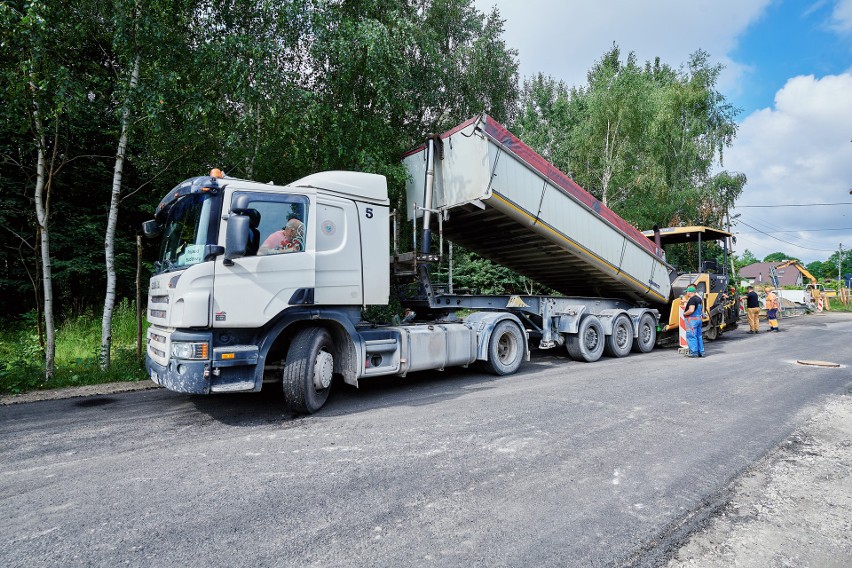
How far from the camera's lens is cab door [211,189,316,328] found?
466cm

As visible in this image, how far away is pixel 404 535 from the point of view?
8.51 feet

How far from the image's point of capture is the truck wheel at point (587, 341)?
8977 mm

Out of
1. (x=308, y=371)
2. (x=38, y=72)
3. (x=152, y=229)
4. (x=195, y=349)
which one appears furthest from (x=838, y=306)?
(x=38, y=72)

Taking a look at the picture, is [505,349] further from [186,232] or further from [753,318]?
[753,318]

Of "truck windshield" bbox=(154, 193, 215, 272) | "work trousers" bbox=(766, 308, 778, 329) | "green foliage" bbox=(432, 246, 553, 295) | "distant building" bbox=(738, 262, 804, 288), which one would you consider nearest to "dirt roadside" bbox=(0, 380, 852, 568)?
"truck windshield" bbox=(154, 193, 215, 272)

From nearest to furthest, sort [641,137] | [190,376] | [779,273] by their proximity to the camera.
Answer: [190,376] < [641,137] < [779,273]

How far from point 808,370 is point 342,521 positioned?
8895mm

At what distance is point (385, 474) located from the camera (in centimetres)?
345

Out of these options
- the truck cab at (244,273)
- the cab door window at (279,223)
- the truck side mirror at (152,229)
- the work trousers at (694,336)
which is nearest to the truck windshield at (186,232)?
the truck cab at (244,273)

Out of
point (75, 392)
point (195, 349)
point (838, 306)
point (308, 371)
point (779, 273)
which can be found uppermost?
point (779, 273)

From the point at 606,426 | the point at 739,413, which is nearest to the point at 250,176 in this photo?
the point at 606,426

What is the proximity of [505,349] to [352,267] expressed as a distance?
3.60 metres

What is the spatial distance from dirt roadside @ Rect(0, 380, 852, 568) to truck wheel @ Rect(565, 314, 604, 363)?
181 inches

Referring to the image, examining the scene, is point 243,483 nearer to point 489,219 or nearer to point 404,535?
point 404,535
